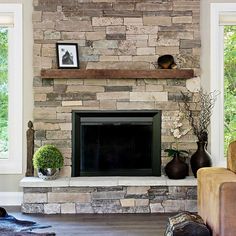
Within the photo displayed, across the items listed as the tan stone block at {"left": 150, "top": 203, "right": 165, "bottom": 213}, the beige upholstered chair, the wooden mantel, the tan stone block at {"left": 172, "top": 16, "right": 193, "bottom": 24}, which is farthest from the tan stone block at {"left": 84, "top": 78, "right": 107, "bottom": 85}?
the beige upholstered chair

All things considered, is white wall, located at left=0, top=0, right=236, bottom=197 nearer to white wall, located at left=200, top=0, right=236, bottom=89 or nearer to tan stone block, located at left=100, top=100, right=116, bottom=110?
white wall, located at left=200, top=0, right=236, bottom=89

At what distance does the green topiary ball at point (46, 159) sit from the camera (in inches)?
205

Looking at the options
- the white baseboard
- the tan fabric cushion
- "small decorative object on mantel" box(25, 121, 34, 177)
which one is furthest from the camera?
the white baseboard

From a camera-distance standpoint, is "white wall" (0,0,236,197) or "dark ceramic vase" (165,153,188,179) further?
"white wall" (0,0,236,197)

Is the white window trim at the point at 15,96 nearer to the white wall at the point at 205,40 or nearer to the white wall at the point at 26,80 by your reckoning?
the white wall at the point at 26,80

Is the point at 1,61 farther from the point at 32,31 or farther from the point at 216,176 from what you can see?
the point at 216,176

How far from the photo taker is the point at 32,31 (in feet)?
18.5

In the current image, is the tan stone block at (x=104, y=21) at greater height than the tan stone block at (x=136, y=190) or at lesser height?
greater

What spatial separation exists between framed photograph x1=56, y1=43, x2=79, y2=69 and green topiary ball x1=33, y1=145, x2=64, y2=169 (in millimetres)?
1036

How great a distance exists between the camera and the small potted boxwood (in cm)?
522

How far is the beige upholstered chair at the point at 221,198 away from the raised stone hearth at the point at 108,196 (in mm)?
1658

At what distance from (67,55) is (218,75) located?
6.16ft

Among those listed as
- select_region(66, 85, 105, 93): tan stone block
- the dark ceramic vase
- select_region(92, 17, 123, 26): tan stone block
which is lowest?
the dark ceramic vase

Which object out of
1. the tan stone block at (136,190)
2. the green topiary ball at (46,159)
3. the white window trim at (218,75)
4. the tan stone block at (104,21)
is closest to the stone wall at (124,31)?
the tan stone block at (104,21)
